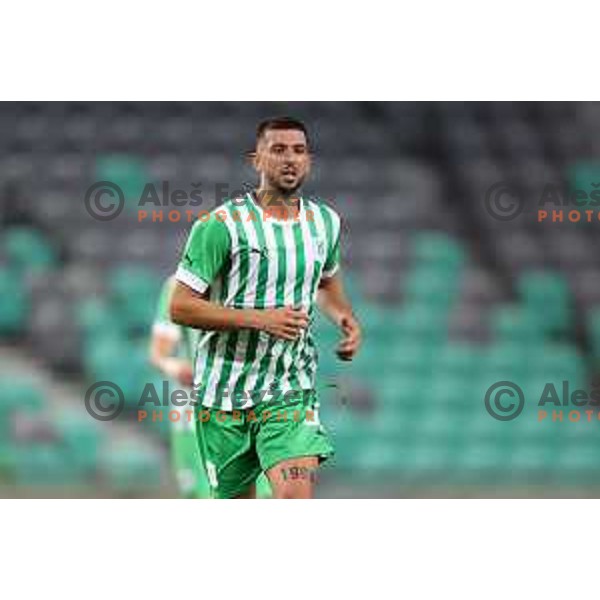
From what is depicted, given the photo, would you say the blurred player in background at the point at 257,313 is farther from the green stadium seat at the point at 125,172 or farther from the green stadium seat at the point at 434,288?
the green stadium seat at the point at 434,288

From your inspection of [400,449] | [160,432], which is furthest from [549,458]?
[160,432]

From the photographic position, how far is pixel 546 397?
576 cm

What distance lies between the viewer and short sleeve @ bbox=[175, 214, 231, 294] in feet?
14.3

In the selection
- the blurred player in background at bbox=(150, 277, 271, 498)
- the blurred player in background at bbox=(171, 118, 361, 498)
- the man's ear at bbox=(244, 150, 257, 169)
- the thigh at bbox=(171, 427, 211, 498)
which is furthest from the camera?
the man's ear at bbox=(244, 150, 257, 169)

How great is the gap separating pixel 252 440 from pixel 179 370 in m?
0.86

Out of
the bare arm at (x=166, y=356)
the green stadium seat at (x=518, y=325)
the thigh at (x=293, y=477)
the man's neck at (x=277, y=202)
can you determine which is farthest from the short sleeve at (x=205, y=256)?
the green stadium seat at (x=518, y=325)

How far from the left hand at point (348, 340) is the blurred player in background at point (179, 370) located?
2.43ft

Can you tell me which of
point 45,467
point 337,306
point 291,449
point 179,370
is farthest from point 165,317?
point 291,449

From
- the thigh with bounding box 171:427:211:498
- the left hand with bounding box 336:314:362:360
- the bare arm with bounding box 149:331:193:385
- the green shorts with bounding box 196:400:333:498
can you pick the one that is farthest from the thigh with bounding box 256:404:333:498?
the thigh with bounding box 171:427:211:498

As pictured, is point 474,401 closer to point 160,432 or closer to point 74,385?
point 160,432

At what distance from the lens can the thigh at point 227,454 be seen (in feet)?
14.3

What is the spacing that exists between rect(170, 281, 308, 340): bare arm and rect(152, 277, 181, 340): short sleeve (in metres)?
1.00

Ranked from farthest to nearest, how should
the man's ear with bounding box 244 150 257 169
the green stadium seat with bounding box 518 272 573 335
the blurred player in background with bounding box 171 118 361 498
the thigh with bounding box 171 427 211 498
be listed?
the green stadium seat with bounding box 518 272 573 335
the man's ear with bounding box 244 150 257 169
the thigh with bounding box 171 427 211 498
the blurred player in background with bounding box 171 118 361 498

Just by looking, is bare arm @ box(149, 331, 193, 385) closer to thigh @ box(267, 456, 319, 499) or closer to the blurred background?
the blurred background
